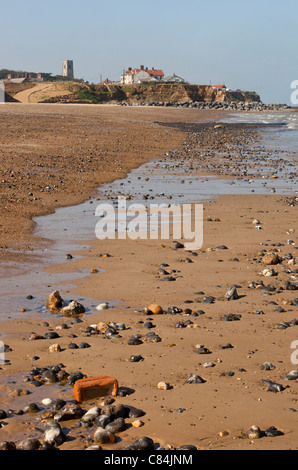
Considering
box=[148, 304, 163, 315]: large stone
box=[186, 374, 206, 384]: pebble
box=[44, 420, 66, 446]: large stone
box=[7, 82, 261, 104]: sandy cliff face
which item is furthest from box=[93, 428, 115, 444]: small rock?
box=[7, 82, 261, 104]: sandy cliff face

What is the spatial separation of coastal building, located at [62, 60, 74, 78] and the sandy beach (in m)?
175

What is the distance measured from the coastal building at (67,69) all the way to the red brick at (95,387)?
183017 mm

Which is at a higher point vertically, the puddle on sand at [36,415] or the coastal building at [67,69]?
the coastal building at [67,69]

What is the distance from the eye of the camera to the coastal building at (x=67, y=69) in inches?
7146

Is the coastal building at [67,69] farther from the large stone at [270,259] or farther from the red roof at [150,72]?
the large stone at [270,259]

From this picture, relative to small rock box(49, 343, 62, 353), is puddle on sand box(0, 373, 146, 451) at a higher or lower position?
lower

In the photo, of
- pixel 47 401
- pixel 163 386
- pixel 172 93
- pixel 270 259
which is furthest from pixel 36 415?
pixel 172 93

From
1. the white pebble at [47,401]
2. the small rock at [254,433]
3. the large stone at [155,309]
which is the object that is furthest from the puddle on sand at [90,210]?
the small rock at [254,433]

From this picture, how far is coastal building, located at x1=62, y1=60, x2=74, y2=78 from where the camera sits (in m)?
182

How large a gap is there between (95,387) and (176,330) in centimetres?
165

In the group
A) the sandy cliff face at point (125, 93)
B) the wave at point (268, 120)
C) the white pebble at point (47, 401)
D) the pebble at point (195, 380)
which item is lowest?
the white pebble at point (47, 401)

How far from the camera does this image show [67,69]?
18162 cm

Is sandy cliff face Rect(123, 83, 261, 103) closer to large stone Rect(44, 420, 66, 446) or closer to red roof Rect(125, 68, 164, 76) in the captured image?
red roof Rect(125, 68, 164, 76)

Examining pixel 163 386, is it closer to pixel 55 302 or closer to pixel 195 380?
pixel 195 380
